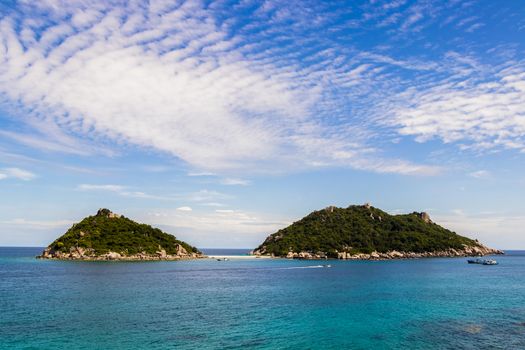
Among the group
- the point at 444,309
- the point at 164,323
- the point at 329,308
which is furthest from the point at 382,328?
the point at 164,323

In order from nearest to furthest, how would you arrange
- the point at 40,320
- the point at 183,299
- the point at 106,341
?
1. the point at 106,341
2. the point at 40,320
3. the point at 183,299

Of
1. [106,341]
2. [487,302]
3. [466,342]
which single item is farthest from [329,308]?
[106,341]

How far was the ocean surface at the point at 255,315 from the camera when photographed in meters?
52.7

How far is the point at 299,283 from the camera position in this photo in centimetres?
12519

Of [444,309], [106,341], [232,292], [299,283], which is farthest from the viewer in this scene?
[299,283]

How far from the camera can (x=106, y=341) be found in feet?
170

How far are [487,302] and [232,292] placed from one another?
2392 inches

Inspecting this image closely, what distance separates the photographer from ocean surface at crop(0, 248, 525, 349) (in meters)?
52.7

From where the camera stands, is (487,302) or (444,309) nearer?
(444,309)

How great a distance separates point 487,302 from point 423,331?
132 ft

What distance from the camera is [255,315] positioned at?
233ft

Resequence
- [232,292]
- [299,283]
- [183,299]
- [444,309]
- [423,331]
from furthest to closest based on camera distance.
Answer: [299,283]
[232,292]
[183,299]
[444,309]
[423,331]

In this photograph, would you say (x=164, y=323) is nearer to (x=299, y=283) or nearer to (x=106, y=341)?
(x=106, y=341)

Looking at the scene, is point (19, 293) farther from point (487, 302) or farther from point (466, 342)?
point (487, 302)
